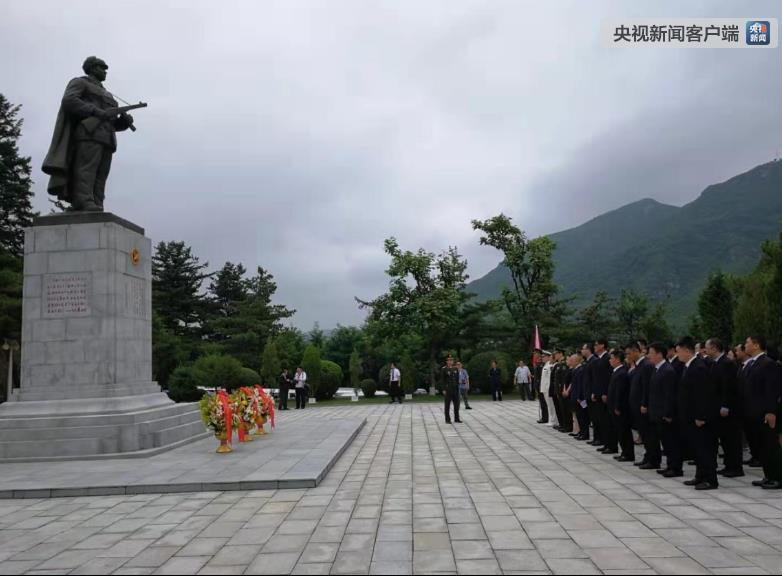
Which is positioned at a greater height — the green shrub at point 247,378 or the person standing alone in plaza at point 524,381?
the green shrub at point 247,378

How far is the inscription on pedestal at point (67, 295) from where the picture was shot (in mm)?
10289

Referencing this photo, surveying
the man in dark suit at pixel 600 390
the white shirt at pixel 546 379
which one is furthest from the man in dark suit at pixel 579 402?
the white shirt at pixel 546 379

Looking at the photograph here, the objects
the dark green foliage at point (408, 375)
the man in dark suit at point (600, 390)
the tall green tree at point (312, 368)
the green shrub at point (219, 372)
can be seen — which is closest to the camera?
the man in dark suit at point (600, 390)

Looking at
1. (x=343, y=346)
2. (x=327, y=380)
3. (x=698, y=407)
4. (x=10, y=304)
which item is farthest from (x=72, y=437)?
(x=343, y=346)

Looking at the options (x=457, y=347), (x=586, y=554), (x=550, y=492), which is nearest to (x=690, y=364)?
(x=550, y=492)

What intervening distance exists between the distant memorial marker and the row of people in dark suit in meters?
7.29

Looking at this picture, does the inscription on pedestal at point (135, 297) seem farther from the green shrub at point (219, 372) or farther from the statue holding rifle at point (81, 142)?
the green shrub at point (219, 372)

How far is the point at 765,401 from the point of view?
6875mm

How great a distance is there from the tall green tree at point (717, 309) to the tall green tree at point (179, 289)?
32.3 m

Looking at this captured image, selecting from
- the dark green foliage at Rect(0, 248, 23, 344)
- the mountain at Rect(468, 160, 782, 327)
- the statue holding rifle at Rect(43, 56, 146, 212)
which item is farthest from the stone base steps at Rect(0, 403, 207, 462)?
the mountain at Rect(468, 160, 782, 327)

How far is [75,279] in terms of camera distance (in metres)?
10.4

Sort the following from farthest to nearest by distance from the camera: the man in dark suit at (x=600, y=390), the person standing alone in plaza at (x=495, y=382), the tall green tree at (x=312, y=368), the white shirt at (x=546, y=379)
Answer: the tall green tree at (x=312, y=368) → the person standing alone in plaza at (x=495, y=382) → the white shirt at (x=546, y=379) → the man in dark suit at (x=600, y=390)

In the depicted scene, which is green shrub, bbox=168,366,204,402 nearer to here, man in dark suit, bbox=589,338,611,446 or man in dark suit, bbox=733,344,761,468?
man in dark suit, bbox=589,338,611,446

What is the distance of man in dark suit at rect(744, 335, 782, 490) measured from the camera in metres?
6.80
